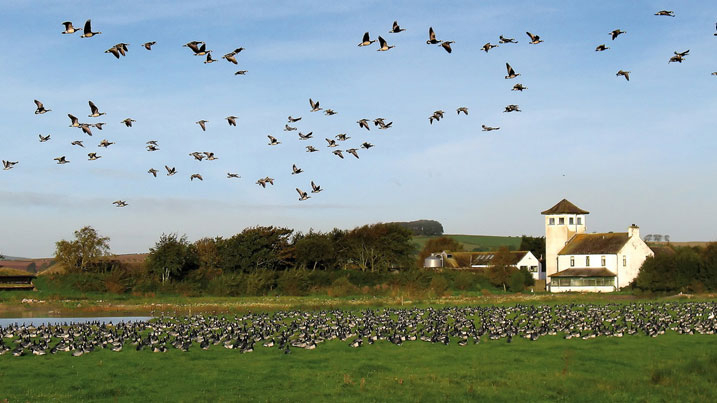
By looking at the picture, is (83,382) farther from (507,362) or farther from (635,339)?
(635,339)

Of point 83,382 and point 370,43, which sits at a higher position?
point 370,43

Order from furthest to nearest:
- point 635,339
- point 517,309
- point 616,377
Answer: point 517,309 < point 635,339 < point 616,377

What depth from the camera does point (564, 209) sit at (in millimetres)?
107375

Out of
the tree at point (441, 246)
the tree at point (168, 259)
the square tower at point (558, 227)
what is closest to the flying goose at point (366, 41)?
the tree at point (168, 259)

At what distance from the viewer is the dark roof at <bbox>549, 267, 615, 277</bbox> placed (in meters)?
96.5

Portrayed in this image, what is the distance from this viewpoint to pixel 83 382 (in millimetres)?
24078

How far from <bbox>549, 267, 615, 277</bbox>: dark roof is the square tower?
4.41m

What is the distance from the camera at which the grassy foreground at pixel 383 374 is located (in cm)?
2259

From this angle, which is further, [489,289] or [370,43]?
[489,289]

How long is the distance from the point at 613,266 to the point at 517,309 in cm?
4629

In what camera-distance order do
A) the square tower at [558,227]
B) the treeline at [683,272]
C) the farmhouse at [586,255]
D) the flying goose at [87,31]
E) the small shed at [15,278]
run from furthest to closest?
the square tower at [558,227] < the farmhouse at [586,255] < the small shed at [15,278] < the treeline at [683,272] < the flying goose at [87,31]

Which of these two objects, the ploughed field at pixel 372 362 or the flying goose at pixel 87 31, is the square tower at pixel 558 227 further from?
the flying goose at pixel 87 31

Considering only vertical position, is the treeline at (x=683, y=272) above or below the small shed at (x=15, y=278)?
above

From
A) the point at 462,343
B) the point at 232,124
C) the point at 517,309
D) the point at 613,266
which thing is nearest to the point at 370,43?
the point at 232,124
